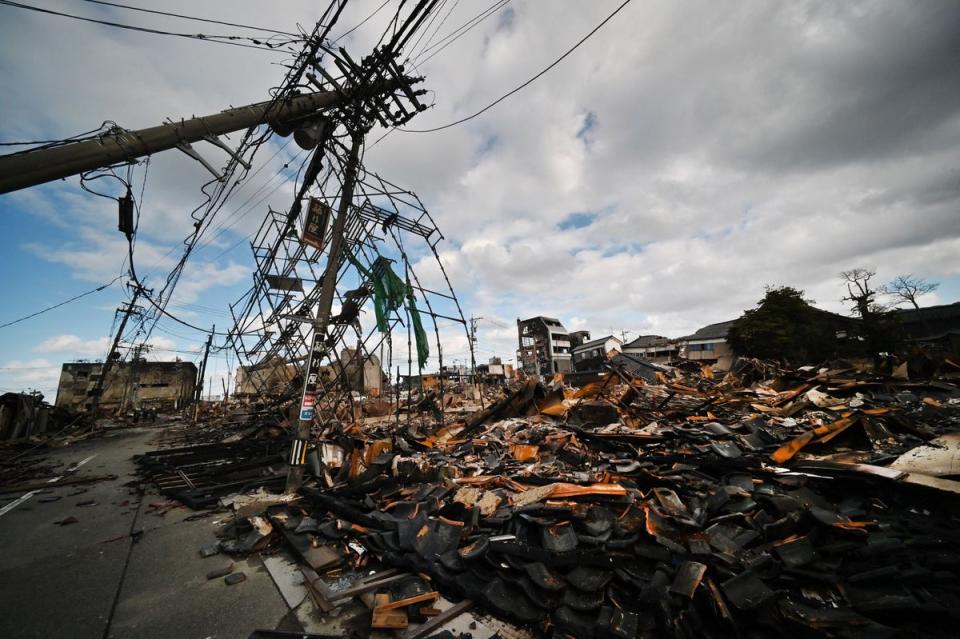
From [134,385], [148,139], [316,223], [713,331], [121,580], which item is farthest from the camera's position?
[713,331]

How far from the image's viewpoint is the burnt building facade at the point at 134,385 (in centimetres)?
3597

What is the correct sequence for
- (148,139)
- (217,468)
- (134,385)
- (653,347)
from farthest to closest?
1. (653,347)
2. (134,385)
3. (217,468)
4. (148,139)

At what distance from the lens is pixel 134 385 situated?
37.1 m

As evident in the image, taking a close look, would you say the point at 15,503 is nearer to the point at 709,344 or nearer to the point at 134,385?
the point at 134,385

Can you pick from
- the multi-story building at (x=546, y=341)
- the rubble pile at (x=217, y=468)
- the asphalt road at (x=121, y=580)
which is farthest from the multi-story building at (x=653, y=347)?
the asphalt road at (x=121, y=580)

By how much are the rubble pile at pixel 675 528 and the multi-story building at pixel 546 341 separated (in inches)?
1883

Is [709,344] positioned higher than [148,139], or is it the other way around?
[148,139]

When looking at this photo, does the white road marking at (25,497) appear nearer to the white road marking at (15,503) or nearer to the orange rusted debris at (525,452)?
the white road marking at (15,503)

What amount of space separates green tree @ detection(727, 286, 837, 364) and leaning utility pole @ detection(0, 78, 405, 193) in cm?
3586

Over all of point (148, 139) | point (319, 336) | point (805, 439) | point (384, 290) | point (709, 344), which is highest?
point (148, 139)

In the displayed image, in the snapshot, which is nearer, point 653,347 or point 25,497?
point 25,497

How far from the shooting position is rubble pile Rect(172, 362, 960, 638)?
2512mm

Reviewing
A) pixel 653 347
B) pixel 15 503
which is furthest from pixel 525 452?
pixel 653 347

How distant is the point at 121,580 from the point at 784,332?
41.2 metres
